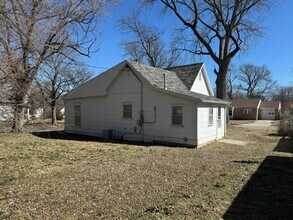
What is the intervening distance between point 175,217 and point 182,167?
3474mm

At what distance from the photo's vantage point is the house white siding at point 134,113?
1185cm

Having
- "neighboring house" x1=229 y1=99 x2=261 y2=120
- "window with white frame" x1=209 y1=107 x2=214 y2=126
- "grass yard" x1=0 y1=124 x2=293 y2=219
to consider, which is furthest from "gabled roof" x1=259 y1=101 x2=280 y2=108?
"grass yard" x1=0 y1=124 x2=293 y2=219

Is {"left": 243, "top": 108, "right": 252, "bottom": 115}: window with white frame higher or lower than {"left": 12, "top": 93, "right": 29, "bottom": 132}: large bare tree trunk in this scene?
higher

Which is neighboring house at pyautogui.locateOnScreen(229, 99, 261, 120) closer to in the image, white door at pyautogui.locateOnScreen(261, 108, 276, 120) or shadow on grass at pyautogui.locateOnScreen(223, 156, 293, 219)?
white door at pyautogui.locateOnScreen(261, 108, 276, 120)

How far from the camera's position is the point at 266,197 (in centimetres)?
494

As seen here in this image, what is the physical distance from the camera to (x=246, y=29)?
22062mm

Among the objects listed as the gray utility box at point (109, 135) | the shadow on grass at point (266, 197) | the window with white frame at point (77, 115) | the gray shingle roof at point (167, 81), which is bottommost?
the shadow on grass at point (266, 197)

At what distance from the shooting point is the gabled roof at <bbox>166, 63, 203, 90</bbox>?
16192 mm

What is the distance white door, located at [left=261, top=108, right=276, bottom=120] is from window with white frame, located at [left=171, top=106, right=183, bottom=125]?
139 feet

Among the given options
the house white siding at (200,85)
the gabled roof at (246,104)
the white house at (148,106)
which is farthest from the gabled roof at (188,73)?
the gabled roof at (246,104)

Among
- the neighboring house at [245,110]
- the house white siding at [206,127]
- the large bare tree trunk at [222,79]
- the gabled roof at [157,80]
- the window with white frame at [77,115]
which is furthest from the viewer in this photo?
the neighboring house at [245,110]

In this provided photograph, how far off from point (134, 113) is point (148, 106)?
1.14m

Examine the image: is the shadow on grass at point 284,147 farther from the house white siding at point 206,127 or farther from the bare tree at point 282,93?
the bare tree at point 282,93

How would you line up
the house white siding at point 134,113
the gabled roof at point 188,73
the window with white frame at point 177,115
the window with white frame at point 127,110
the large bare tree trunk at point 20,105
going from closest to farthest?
the large bare tree trunk at point 20,105 → the house white siding at point 134,113 → the window with white frame at point 177,115 → the window with white frame at point 127,110 → the gabled roof at point 188,73
